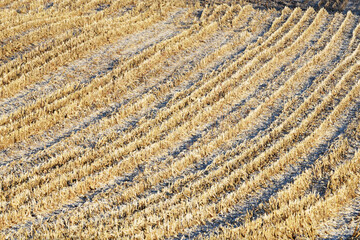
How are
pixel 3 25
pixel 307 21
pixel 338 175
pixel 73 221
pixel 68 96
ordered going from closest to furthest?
pixel 73 221 → pixel 338 175 → pixel 68 96 → pixel 3 25 → pixel 307 21

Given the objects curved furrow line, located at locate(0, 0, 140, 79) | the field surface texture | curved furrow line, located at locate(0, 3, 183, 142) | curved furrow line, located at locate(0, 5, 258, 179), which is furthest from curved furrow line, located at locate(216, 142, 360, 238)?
curved furrow line, located at locate(0, 0, 140, 79)

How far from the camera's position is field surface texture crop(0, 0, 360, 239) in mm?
6172

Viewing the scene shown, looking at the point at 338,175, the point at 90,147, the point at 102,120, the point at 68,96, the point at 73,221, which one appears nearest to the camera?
the point at 73,221

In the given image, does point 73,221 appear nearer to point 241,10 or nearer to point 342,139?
point 342,139

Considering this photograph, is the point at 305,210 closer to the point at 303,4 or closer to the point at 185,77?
the point at 185,77

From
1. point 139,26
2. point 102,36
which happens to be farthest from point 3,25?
point 139,26

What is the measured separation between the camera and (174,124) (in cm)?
897

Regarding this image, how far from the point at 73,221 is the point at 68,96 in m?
4.20

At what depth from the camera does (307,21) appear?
1586 cm

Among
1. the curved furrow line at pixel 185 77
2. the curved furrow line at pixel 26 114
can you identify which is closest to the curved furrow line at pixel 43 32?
the curved furrow line at pixel 26 114

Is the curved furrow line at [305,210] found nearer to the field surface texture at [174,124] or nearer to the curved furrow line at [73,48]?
the field surface texture at [174,124]

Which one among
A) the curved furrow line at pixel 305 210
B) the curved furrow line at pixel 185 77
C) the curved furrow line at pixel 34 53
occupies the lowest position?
the curved furrow line at pixel 185 77

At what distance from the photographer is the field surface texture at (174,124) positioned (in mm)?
→ 6172

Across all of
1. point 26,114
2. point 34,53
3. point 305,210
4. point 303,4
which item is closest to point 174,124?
point 26,114
